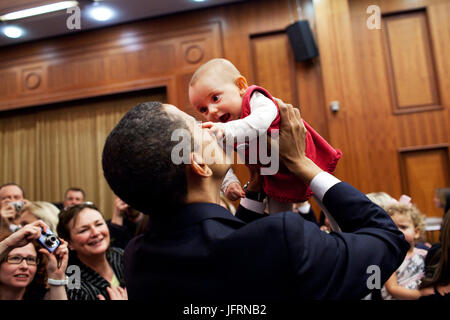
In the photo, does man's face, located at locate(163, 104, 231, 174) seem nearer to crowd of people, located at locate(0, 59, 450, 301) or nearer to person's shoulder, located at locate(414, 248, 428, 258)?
crowd of people, located at locate(0, 59, 450, 301)

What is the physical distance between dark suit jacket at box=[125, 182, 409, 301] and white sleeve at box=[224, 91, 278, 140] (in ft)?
0.91

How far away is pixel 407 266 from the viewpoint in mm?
2297

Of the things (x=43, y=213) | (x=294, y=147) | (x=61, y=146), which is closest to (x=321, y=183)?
(x=294, y=147)

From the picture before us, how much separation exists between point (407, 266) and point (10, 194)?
3.26 meters

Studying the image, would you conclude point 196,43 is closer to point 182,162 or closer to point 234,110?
point 234,110

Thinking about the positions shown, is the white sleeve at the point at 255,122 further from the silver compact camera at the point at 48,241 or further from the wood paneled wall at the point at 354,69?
the wood paneled wall at the point at 354,69

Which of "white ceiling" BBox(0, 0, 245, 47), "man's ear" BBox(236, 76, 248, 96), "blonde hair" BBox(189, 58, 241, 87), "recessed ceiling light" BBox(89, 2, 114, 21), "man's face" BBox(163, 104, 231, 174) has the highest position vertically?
"white ceiling" BBox(0, 0, 245, 47)

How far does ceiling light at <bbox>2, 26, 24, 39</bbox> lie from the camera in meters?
4.74

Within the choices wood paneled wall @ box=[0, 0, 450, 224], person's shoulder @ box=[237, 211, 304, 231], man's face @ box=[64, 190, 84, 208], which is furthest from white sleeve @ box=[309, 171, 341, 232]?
man's face @ box=[64, 190, 84, 208]

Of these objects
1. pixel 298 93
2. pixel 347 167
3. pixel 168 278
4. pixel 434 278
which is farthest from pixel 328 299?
pixel 298 93

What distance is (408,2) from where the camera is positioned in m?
4.36

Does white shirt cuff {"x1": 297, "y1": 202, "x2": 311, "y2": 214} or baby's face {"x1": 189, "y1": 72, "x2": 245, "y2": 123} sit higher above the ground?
baby's face {"x1": 189, "y1": 72, "x2": 245, "y2": 123}
